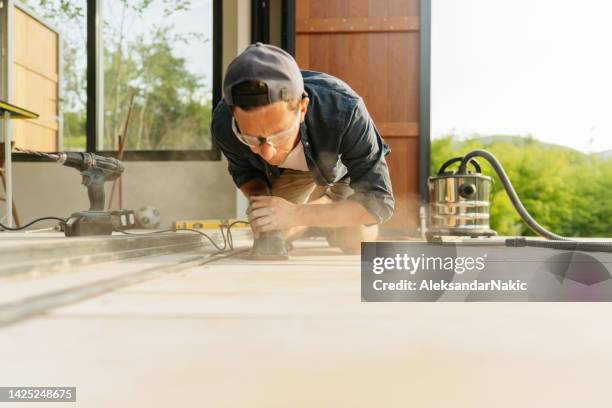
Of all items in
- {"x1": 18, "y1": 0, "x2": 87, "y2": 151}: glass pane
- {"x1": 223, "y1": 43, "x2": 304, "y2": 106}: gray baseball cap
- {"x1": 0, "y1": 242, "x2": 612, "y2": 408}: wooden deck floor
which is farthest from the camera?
{"x1": 18, "y1": 0, "x2": 87, "y2": 151}: glass pane

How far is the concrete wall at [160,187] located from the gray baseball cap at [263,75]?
8.80ft

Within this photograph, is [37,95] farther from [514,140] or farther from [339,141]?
[514,140]

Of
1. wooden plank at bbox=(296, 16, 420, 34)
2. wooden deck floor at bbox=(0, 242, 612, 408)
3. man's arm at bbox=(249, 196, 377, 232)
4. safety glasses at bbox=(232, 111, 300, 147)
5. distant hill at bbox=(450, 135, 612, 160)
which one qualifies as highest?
distant hill at bbox=(450, 135, 612, 160)

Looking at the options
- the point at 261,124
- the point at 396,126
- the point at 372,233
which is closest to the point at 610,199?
the point at 396,126

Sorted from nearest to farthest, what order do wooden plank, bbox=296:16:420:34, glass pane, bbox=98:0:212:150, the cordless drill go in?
the cordless drill, wooden plank, bbox=296:16:420:34, glass pane, bbox=98:0:212:150

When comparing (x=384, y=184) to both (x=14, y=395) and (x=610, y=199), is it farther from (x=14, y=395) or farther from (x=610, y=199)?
(x=610, y=199)

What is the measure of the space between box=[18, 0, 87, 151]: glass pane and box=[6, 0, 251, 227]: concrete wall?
36cm

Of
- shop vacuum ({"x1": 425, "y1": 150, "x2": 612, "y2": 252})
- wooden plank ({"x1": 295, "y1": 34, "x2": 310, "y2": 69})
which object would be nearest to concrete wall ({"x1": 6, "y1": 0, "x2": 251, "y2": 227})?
wooden plank ({"x1": 295, "y1": 34, "x2": 310, "y2": 69})

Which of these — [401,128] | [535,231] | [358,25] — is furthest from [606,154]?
[535,231]

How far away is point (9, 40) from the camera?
3.32m

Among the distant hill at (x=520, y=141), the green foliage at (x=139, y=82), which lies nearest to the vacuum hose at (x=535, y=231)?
the green foliage at (x=139, y=82)

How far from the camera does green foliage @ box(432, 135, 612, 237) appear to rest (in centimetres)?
Answer: 1184

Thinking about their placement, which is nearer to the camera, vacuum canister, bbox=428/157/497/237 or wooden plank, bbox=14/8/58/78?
vacuum canister, bbox=428/157/497/237

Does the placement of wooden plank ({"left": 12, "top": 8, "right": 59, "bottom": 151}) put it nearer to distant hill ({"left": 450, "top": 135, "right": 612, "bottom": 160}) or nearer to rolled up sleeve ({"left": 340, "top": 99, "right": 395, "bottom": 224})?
rolled up sleeve ({"left": 340, "top": 99, "right": 395, "bottom": 224})
